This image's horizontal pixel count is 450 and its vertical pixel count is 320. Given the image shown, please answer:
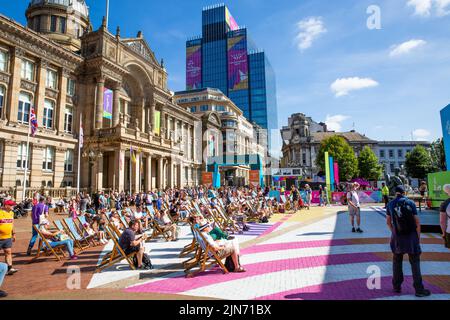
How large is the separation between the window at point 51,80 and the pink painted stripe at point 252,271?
82.9 ft

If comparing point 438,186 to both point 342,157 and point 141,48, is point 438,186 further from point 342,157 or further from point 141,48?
point 342,157

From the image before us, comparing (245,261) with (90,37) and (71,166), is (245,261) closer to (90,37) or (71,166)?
(71,166)

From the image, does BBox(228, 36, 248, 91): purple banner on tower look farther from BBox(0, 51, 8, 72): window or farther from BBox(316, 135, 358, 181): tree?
BBox(0, 51, 8, 72): window

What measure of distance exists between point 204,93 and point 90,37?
41.4 meters

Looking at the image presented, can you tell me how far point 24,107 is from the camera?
2203cm

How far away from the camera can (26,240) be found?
10.1m

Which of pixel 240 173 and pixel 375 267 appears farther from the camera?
pixel 240 173

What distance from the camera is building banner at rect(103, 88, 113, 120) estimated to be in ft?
88.9

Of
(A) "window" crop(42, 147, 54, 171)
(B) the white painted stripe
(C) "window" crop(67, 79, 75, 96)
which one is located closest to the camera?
(B) the white painted stripe

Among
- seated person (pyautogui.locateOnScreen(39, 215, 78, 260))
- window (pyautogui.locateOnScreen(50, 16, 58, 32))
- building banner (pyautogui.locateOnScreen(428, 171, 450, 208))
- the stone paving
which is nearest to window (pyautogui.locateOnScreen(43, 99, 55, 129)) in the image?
window (pyautogui.locateOnScreen(50, 16, 58, 32))

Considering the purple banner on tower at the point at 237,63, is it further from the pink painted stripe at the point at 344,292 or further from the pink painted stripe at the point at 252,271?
the pink painted stripe at the point at 344,292

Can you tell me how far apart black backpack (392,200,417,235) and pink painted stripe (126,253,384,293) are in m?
2.20

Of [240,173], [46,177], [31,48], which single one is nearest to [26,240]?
[46,177]

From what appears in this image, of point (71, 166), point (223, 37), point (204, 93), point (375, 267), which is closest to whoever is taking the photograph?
point (375, 267)
